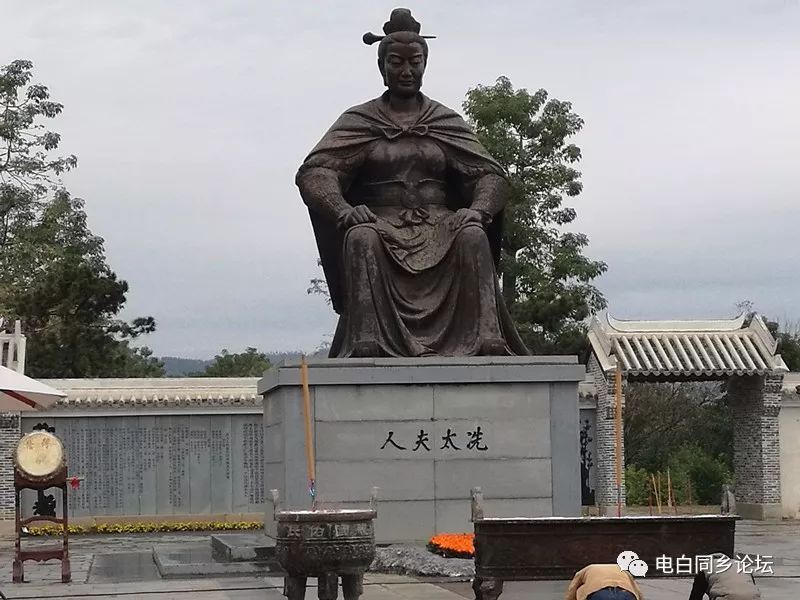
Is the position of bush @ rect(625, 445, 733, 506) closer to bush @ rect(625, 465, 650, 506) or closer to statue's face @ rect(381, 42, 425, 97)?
bush @ rect(625, 465, 650, 506)

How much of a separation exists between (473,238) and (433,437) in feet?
4.02

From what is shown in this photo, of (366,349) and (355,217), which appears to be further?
(355,217)

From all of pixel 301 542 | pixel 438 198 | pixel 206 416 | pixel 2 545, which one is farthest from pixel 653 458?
pixel 301 542

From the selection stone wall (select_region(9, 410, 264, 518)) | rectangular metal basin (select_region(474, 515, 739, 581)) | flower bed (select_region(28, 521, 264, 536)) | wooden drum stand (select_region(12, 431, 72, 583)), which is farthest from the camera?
stone wall (select_region(9, 410, 264, 518))

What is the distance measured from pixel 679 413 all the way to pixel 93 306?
9378 mm

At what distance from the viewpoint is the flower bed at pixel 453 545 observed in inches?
277

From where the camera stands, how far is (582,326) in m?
16.2

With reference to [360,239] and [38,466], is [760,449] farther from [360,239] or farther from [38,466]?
[38,466]

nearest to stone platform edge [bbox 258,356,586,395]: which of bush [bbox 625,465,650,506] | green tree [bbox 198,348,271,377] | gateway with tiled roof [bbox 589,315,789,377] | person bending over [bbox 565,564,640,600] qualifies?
person bending over [bbox 565,564,640,600]

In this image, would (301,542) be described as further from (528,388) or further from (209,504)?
(209,504)

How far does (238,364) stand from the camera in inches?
1282

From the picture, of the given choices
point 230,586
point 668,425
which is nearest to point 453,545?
point 230,586

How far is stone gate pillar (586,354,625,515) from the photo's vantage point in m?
14.8

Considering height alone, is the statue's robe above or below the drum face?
above
